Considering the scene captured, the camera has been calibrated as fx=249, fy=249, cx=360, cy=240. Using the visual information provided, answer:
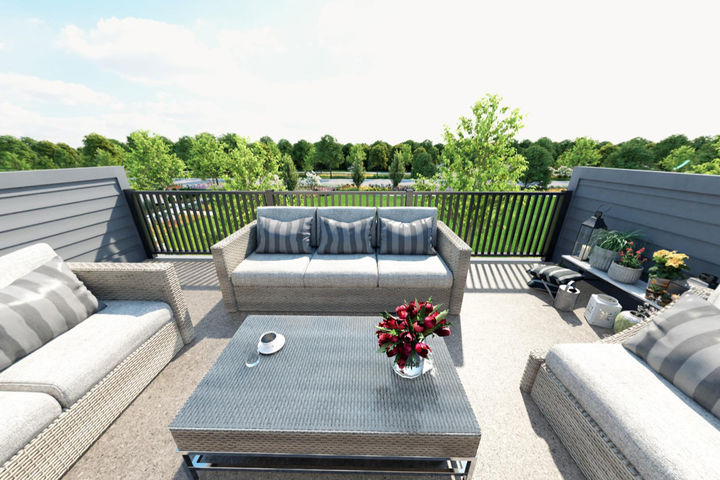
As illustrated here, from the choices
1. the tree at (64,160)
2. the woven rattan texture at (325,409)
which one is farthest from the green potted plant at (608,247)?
the tree at (64,160)

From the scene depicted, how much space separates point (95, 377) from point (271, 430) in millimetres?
1315

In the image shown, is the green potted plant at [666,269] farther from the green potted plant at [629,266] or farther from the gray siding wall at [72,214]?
the gray siding wall at [72,214]

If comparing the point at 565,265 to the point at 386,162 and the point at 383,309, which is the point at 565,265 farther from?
the point at 386,162

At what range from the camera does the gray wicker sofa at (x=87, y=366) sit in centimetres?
130

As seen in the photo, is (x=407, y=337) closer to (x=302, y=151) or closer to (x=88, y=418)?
(x=88, y=418)

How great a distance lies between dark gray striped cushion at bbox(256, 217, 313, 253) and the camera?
3020 millimetres

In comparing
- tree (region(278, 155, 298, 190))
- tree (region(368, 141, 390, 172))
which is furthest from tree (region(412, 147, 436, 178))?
tree (region(278, 155, 298, 190))

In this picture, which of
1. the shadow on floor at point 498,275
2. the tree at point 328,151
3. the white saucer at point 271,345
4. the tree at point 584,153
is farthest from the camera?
the tree at point 328,151

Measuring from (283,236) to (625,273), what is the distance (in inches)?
149

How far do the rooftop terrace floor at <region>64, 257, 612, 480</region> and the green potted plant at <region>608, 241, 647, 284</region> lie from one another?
0.52m

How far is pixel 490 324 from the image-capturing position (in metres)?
2.68

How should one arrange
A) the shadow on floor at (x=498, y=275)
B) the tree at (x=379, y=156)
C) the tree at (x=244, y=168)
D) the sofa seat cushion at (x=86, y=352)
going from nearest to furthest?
the sofa seat cushion at (x=86, y=352)
the shadow on floor at (x=498, y=275)
the tree at (x=244, y=168)
the tree at (x=379, y=156)

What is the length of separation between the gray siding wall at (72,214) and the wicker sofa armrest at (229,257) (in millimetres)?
2070

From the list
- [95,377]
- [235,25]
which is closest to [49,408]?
[95,377]
